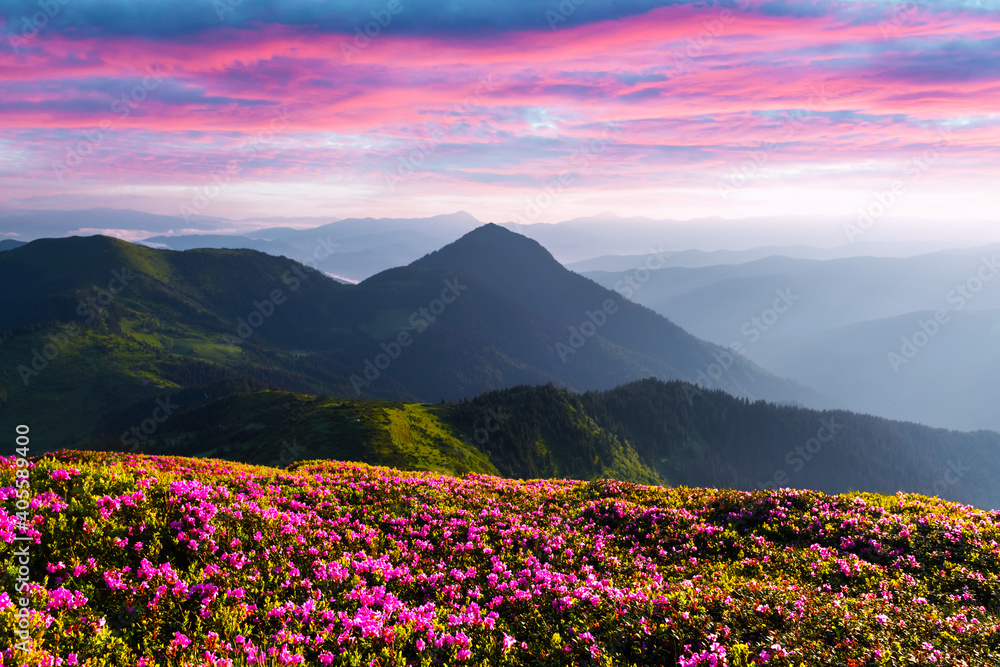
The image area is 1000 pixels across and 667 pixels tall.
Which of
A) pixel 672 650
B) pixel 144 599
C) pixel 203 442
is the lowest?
pixel 203 442

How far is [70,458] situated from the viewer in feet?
68.7

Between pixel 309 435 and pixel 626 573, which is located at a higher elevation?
pixel 626 573

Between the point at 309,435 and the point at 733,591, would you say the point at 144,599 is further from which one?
the point at 309,435

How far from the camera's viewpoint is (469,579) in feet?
43.0

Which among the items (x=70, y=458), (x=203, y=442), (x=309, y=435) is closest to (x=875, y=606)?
(x=70, y=458)

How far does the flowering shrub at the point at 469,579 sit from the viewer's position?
30.3ft

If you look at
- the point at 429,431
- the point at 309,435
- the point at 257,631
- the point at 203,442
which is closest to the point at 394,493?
the point at 257,631

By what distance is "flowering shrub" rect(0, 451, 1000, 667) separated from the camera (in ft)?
30.3

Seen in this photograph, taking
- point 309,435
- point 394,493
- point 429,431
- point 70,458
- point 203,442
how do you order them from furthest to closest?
point 203,442, point 429,431, point 309,435, point 70,458, point 394,493

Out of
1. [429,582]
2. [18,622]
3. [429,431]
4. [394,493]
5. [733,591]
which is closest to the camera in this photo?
[18,622]

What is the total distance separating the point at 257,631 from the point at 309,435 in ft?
317

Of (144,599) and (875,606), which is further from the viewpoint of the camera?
(875,606)

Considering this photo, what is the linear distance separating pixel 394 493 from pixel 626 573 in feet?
29.5

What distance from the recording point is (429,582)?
12609 mm
